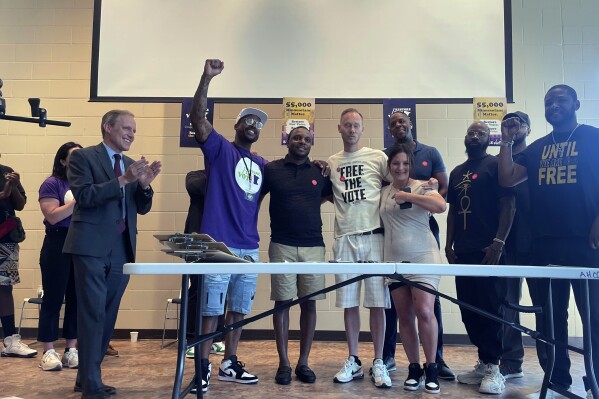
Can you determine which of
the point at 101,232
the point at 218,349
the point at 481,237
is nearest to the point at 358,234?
the point at 481,237

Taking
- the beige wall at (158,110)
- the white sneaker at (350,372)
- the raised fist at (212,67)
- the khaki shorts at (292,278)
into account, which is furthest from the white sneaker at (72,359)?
the raised fist at (212,67)

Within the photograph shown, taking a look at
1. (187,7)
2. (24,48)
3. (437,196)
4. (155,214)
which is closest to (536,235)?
(437,196)

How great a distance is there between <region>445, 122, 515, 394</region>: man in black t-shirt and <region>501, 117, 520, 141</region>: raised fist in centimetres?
18

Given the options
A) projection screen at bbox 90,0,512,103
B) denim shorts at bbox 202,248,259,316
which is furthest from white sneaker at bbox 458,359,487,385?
projection screen at bbox 90,0,512,103

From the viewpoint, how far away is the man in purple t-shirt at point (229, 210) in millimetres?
2729

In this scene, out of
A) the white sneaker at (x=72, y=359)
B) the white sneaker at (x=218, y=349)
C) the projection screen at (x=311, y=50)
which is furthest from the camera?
the white sneaker at (x=218, y=349)

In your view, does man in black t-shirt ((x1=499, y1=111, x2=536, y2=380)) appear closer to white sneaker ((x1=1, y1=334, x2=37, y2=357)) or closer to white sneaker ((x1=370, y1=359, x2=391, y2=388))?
white sneaker ((x1=370, y1=359, x2=391, y2=388))

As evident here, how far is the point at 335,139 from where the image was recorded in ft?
15.5

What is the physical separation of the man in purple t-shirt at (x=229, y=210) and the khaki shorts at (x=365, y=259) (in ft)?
1.69

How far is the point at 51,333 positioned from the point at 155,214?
1.63 m

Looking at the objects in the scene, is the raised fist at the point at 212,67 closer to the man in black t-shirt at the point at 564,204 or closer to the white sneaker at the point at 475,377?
the man in black t-shirt at the point at 564,204

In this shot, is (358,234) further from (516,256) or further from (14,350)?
(14,350)

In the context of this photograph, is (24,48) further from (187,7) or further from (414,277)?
(414,277)

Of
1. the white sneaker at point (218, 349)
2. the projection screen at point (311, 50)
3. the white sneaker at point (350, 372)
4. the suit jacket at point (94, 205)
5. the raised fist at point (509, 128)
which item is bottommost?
the white sneaker at point (218, 349)
